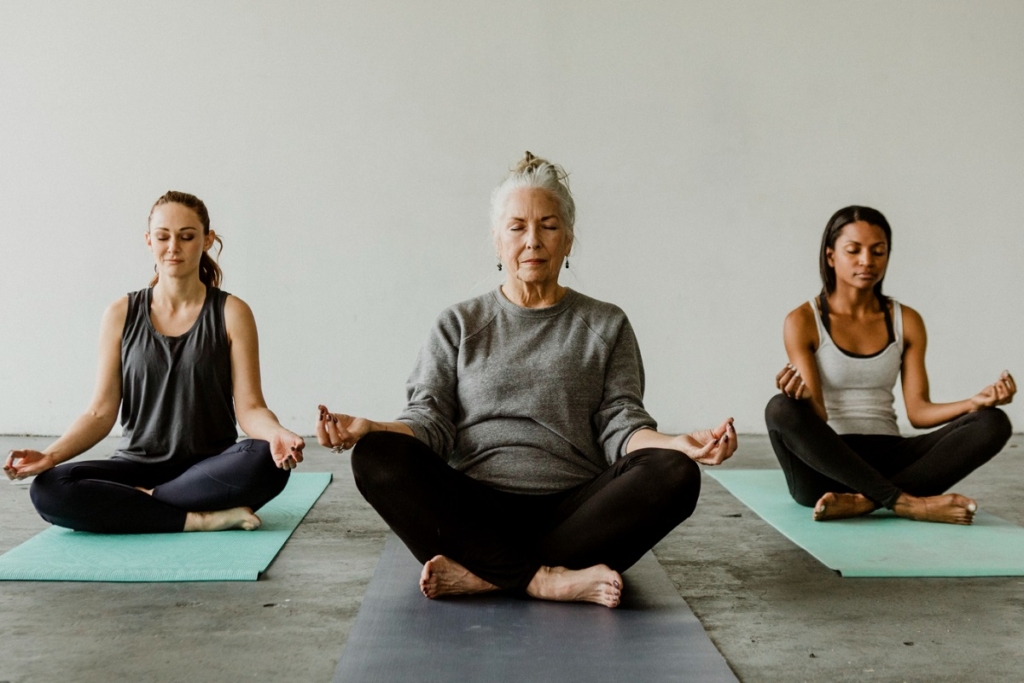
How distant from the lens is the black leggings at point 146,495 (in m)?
2.85

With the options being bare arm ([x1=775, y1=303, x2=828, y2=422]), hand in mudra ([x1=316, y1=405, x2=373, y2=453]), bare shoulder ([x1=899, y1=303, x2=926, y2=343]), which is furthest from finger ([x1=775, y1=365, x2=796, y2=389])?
hand in mudra ([x1=316, y1=405, x2=373, y2=453])

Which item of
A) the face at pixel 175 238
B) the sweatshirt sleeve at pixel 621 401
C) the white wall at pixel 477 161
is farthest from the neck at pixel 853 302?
the face at pixel 175 238

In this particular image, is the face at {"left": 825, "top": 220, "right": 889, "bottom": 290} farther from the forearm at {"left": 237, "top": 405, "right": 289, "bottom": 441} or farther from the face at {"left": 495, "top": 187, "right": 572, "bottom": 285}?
the forearm at {"left": 237, "top": 405, "right": 289, "bottom": 441}

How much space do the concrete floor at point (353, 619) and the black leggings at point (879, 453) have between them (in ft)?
1.13

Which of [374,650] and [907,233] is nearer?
[374,650]

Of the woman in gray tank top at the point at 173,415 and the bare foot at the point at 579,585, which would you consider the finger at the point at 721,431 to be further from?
the woman in gray tank top at the point at 173,415

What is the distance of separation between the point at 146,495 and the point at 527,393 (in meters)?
1.23

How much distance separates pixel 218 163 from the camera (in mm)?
5078

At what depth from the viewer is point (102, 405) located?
3004 mm

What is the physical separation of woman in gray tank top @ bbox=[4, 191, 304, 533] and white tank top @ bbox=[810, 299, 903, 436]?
5.85ft

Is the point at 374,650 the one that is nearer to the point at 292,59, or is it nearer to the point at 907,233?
the point at 292,59

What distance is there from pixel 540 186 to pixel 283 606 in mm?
1146

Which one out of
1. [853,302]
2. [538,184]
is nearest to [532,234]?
[538,184]

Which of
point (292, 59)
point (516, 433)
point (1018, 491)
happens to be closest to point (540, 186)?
point (516, 433)
